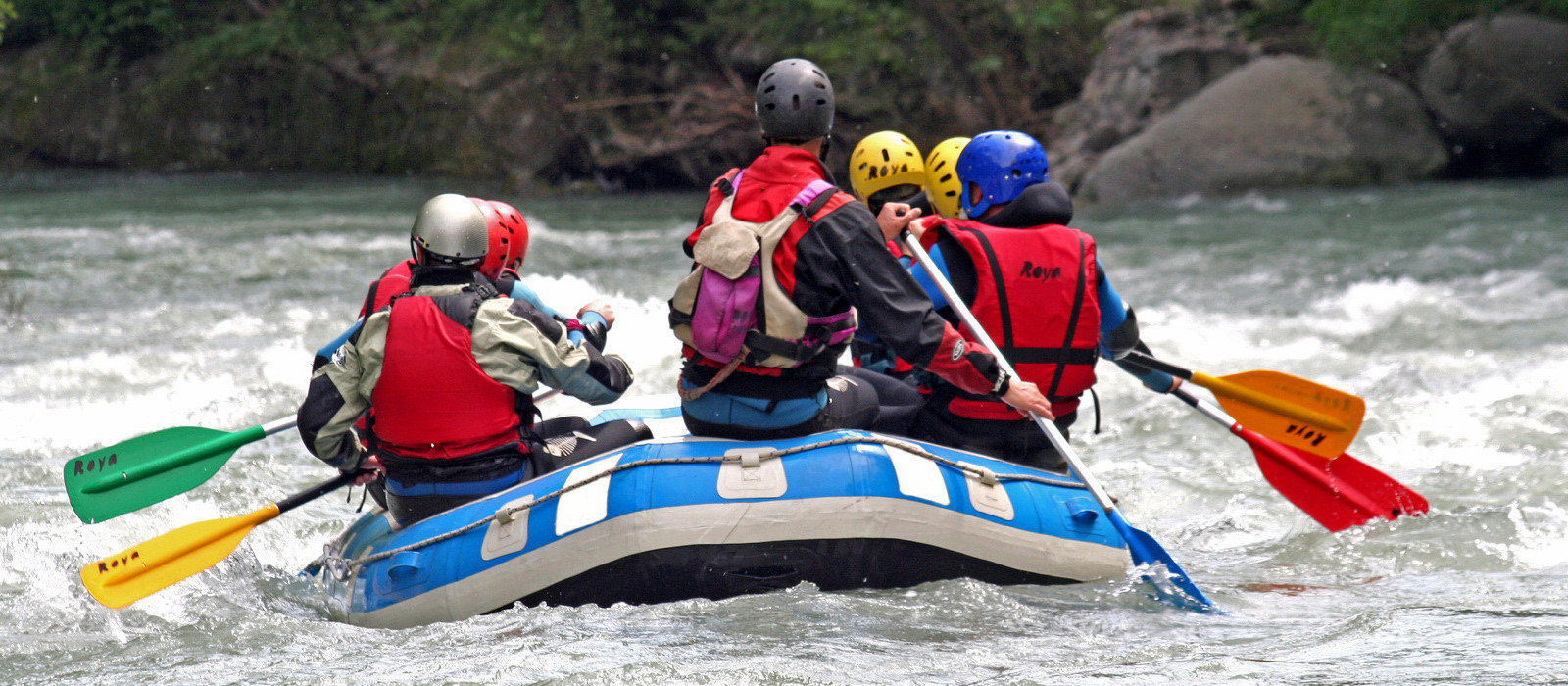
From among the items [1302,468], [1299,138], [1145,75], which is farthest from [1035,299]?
[1145,75]

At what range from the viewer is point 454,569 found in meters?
3.55

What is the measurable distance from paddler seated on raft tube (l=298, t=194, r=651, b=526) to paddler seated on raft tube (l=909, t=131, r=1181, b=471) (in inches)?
36.1

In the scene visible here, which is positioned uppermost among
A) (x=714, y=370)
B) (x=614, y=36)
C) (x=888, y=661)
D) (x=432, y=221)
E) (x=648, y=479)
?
(x=614, y=36)

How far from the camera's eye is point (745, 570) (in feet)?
11.5

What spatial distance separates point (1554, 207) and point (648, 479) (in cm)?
1155

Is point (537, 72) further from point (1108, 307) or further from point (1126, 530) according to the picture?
point (1126, 530)

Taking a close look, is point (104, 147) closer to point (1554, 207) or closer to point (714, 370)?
point (1554, 207)

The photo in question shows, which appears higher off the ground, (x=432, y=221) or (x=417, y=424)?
(x=432, y=221)

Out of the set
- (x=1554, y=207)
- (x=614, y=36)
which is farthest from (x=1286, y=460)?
(x=614, y=36)

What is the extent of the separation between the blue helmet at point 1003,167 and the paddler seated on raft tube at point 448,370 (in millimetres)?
1127

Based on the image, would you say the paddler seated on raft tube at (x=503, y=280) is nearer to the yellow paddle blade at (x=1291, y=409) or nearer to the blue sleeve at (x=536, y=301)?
the blue sleeve at (x=536, y=301)

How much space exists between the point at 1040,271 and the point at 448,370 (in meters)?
1.54

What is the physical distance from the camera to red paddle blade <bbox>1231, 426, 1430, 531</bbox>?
4590 millimetres

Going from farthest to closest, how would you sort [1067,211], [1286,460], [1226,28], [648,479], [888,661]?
[1226,28]
[1286,460]
[1067,211]
[648,479]
[888,661]
